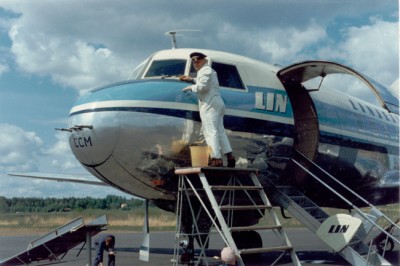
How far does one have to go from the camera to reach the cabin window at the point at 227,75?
31.0 ft

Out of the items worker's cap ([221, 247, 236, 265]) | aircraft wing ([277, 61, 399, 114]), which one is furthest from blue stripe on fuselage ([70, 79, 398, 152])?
worker's cap ([221, 247, 236, 265])

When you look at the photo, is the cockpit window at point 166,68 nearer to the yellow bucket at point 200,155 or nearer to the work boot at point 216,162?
the yellow bucket at point 200,155

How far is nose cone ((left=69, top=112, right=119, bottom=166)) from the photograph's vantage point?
8211 mm

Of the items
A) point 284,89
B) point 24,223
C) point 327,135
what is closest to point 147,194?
point 284,89

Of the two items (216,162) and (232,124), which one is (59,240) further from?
(232,124)

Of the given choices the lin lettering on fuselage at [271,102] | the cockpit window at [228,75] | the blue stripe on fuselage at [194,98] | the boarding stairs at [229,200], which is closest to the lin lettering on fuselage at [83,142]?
the blue stripe on fuselage at [194,98]

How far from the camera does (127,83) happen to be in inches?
343

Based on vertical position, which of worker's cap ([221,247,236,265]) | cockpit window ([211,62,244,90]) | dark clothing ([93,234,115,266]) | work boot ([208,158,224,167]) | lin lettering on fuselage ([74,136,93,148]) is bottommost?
dark clothing ([93,234,115,266])

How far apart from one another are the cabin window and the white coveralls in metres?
0.92

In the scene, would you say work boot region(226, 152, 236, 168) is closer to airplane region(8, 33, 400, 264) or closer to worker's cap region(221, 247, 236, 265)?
airplane region(8, 33, 400, 264)

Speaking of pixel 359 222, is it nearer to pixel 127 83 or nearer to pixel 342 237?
pixel 342 237

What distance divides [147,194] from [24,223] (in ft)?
109

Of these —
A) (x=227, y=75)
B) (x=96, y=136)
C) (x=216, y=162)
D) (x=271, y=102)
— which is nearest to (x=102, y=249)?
(x=96, y=136)

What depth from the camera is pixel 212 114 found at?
27.3 ft
